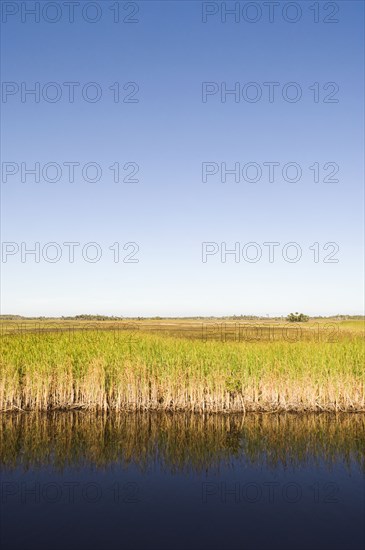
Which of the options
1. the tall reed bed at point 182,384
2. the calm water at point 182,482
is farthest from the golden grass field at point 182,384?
the calm water at point 182,482

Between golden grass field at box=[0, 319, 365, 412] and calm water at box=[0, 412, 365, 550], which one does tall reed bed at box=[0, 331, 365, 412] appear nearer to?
golden grass field at box=[0, 319, 365, 412]

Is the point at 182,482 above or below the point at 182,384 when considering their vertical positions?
below

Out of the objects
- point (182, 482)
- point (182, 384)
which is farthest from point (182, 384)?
point (182, 482)

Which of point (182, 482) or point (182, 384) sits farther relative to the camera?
point (182, 384)

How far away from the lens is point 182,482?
11.9m

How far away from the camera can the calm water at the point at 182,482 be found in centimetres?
923

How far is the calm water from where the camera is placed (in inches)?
363

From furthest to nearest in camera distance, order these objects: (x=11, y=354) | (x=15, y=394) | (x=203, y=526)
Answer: (x=11, y=354) < (x=15, y=394) < (x=203, y=526)

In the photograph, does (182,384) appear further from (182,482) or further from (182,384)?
(182,482)

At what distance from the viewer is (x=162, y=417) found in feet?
58.2

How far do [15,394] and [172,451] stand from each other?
789 cm

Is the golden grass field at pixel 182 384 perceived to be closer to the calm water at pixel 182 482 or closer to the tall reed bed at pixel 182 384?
the tall reed bed at pixel 182 384

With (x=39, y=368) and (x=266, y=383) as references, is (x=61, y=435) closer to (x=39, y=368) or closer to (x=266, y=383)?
(x=39, y=368)

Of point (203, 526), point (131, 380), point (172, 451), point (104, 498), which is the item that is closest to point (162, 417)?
point (131, 380)
